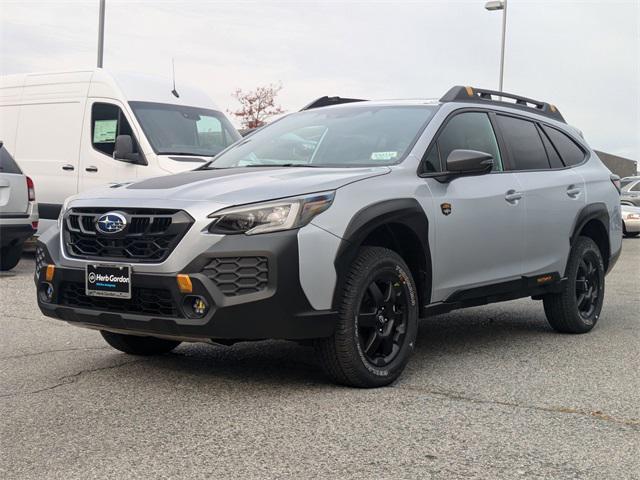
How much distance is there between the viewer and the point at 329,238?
4.75m

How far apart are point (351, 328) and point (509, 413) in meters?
0.92

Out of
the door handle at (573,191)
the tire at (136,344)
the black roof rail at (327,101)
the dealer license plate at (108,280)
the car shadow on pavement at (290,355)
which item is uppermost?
the black roof rail at (327,101)

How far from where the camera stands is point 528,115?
→ 7.17 m

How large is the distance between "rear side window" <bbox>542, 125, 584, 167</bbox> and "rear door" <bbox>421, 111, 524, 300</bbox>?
1024mm

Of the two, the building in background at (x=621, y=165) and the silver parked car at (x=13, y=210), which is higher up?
the building in background at (x=621, y=165)

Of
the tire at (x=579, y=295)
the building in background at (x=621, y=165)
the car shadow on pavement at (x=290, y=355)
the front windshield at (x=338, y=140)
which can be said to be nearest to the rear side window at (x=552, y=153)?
the tire at (x=579, y=295)

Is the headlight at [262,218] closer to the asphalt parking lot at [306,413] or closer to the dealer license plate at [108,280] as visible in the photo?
the dealer license plate at [108,280]

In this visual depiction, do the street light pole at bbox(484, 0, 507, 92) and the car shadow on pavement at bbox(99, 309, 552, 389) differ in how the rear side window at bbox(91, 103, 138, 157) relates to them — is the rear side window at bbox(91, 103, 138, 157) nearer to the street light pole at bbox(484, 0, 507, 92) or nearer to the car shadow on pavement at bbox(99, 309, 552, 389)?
the car shadow on pavement at bbox(99, 309, 552, 389)

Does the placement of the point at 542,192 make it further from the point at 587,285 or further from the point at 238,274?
the point at 238,274

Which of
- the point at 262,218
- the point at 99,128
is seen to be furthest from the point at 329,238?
the point at 99,128

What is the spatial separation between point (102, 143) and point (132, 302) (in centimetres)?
763

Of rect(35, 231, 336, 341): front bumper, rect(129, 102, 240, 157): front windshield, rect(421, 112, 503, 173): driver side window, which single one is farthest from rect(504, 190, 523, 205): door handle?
rect(129, 102, 240, 157): front windshield

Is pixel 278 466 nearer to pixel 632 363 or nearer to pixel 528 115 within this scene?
pixel 632 363

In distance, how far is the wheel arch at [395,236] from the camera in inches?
190
